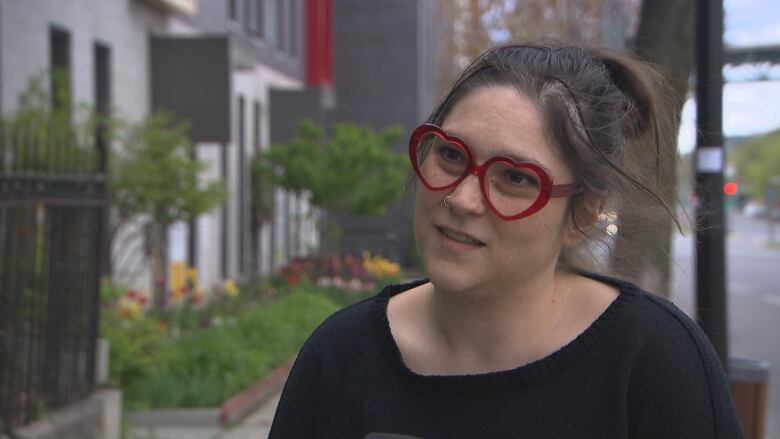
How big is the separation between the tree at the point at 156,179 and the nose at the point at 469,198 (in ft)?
28.2

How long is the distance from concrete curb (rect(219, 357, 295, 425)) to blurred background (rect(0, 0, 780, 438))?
2 cm

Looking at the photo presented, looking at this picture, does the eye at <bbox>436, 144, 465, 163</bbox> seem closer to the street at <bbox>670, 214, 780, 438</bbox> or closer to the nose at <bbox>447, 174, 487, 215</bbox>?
the nose at <bbox>447, 174, 487, 215</bbox>

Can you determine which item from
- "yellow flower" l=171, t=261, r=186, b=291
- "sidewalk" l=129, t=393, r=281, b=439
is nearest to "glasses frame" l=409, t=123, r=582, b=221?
"sidewalk" l=129, t=393, r=281, b=439

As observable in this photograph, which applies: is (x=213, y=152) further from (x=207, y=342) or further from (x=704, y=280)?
(x=704, y=280)

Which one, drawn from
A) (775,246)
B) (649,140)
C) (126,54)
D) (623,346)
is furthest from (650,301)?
(775,246)

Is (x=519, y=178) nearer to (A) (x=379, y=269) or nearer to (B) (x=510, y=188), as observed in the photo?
(B) (x=510, y=188)

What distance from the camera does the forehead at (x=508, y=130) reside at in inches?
71.1

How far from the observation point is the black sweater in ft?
5.85

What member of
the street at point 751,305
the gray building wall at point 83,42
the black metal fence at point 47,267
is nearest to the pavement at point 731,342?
the street at point 751,305

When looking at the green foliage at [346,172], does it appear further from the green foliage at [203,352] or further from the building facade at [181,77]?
the green foliage at [203,352]

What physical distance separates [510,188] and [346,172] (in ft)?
46.3

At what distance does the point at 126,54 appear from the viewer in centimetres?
1390

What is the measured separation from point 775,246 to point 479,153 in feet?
194

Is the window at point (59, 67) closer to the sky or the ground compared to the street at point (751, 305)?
closer to the sky
